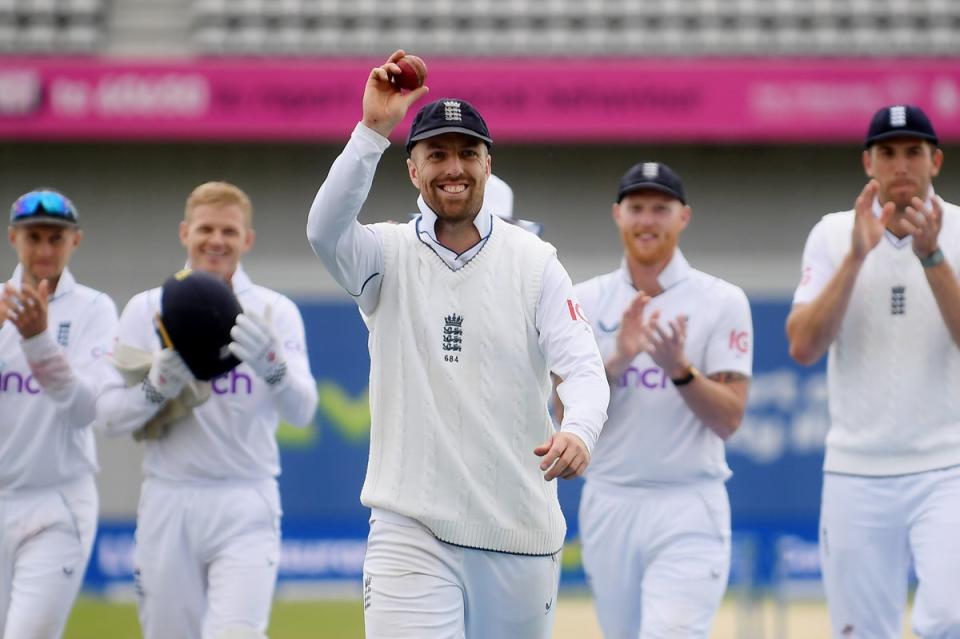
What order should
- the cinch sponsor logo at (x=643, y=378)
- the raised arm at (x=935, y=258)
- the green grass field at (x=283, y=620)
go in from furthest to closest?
the green grass field at (x=283, y=620) → the cinch sponsor logo at (x=643, y=378) → the raised arm at (x=935, y=258)

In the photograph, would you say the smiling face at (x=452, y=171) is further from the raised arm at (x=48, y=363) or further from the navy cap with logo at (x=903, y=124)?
the raised arm at (x=48, y=363)

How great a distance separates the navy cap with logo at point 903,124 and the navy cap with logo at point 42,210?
11.6 feet

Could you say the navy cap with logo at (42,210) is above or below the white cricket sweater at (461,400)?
above

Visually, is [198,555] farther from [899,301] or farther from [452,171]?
[899,301]

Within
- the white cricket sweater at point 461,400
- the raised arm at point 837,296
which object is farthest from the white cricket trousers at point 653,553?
the white cricket sweater at point 461,400

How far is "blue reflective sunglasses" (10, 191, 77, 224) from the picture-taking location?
6.39 m

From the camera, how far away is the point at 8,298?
598cm

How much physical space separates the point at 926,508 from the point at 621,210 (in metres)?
1.80

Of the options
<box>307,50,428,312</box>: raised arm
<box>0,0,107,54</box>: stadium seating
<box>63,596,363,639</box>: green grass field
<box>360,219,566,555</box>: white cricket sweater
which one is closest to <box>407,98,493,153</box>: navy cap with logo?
<box>307,50,428,312</box>: raised arm

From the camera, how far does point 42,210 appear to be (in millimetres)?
6391

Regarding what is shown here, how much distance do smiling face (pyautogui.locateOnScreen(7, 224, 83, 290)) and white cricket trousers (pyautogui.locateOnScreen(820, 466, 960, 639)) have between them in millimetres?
3529

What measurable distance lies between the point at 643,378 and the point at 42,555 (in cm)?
266

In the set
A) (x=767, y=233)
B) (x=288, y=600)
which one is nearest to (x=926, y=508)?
(x=288, y=600)

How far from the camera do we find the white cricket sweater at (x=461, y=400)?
14.4ft
